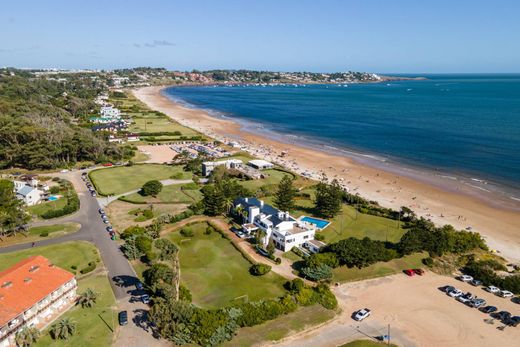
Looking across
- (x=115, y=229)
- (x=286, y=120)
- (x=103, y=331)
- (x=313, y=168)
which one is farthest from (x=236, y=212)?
(x=286, y=120)

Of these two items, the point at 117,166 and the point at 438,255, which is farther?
the point at 117,166

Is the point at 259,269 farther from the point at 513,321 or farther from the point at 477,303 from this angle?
the point at 513,321

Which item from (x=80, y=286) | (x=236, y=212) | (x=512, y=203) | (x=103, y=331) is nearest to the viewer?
(x=103, y=331)

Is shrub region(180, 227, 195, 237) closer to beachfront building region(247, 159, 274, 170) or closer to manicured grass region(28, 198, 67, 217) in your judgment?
manicured grass region(28, 198, 67, 217)

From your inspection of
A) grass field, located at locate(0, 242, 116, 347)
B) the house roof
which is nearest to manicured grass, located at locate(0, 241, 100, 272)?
grass field, located at locate(0, 242, 116, 347)

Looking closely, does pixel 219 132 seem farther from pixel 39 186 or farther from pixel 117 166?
pixel 39 186

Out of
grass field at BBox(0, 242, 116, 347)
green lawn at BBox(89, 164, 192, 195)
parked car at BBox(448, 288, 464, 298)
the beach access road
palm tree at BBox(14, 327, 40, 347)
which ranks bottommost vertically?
the beach access road
